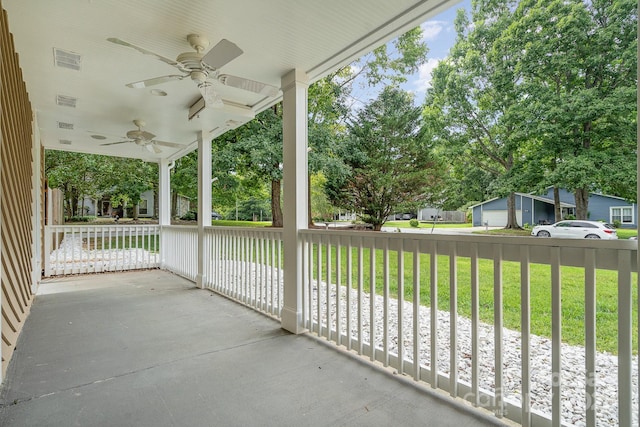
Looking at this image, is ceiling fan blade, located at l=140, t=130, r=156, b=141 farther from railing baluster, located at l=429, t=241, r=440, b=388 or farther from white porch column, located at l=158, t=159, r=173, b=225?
railing baluster, located at l=429, t=241, r=440, b=388

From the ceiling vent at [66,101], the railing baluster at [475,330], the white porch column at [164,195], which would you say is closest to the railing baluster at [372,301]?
the railing baluster at [475,330]

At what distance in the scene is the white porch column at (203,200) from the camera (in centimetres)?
511

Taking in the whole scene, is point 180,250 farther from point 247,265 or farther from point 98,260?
point 247,265

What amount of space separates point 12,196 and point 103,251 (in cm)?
413

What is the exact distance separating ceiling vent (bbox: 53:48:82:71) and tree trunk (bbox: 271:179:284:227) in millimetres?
2273

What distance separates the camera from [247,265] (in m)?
4.07

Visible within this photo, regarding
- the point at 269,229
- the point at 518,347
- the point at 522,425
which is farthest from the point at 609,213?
the point at 269,229

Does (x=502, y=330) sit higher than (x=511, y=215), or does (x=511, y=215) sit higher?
(x=511, y=215)

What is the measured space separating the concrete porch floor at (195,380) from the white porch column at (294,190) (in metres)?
0.28

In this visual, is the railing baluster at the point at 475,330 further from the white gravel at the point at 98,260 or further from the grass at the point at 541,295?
the white gravel at the point at 98,260

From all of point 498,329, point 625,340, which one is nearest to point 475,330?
point 498,329

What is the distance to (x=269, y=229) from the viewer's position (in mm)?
3625

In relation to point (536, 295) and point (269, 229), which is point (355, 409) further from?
point (269, 229)

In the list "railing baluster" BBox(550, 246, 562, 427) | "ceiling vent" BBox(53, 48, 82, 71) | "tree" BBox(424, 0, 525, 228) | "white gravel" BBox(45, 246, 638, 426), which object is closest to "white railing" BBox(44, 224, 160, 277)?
"ceiling vent" BBox(53, 48, 82, 71)
